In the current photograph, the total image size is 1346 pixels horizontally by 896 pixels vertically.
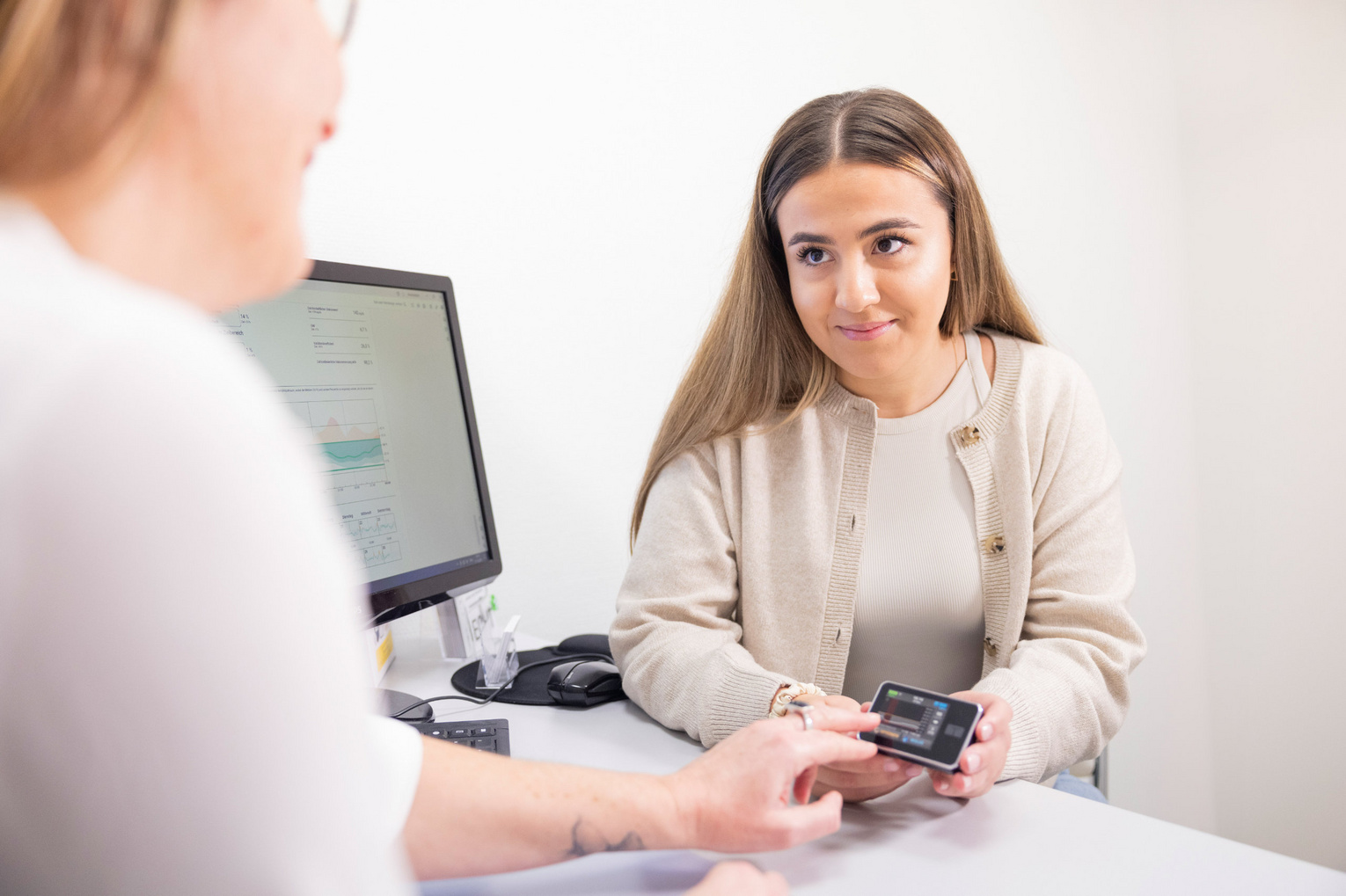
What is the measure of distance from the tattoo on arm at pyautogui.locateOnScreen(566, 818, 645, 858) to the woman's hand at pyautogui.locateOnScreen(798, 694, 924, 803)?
0.65ft

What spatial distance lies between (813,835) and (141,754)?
501mm

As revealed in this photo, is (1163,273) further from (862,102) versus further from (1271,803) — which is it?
(862,102)

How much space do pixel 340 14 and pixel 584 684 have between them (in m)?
0.79

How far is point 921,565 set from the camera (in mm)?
1157

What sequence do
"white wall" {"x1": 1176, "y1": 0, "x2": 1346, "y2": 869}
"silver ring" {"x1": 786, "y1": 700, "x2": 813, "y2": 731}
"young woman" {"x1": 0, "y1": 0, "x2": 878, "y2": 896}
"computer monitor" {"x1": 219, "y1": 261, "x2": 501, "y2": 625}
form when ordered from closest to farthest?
1. "young woman" {"x1": 0, "y1": 0, "x2": 878, "y2": 896}
2. "silver ring" {"x1": 786, "y1": 700, "x2": 813, "y2": 731}
3. "computer monitor" {"x1": 219, "y1": 261, "x2": 501, "y2": 625}
4. "white wall" {"x1": 1176, "y1": 0, "x2": 1346, "y2": 869}

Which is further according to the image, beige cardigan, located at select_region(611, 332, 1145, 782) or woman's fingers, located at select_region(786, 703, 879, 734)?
beige cardigan, located at select_region(611, 332, 1145, 782)

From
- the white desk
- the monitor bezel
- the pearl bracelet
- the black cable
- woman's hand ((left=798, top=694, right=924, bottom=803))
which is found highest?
the monitor bezel

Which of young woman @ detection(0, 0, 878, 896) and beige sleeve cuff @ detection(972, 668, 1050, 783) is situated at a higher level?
young woman @ detection(0, 0, 878, 896)

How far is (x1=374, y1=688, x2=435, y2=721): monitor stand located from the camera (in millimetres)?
1019

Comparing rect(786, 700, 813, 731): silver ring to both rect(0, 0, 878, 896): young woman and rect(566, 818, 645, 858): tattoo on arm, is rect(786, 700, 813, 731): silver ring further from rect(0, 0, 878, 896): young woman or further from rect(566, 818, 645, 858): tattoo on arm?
rect(0, 0, 878, 896): young woman

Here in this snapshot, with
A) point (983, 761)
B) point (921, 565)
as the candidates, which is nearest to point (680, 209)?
point (921, 565)

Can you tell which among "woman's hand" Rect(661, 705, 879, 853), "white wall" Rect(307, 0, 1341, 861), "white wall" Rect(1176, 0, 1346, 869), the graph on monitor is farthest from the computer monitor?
"white wall" Rect(1176, 0, 1346, 869)

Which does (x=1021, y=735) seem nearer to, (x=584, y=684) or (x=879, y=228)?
(x=584, y=684)

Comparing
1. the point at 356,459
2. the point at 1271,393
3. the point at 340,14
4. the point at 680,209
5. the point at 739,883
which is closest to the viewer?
the point at 340,14
